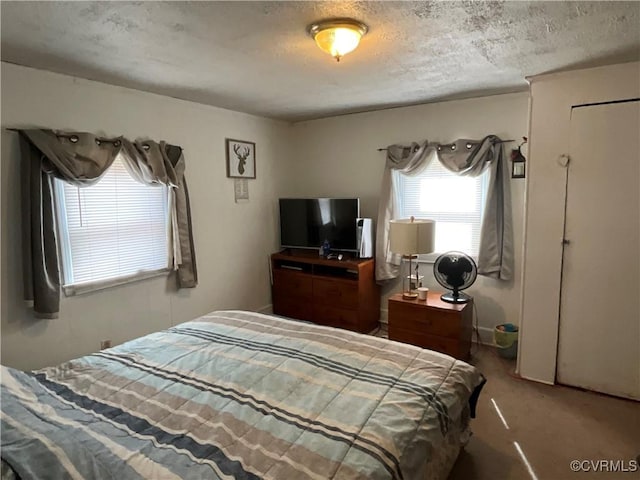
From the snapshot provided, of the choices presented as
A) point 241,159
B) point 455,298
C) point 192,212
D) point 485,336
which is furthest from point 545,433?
point 241,159

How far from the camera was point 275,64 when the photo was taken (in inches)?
95.9

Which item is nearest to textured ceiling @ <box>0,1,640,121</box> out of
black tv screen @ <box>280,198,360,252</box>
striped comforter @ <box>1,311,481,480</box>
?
black tv screen @ <box>280,198,360,252</box>

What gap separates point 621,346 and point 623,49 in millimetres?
1868

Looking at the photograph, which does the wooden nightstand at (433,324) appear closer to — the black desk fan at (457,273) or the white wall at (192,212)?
the black desk fan at (457,273)

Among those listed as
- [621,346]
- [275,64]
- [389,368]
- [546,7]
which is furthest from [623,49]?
[389,368]

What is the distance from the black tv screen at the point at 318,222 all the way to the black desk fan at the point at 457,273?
39.2 inches

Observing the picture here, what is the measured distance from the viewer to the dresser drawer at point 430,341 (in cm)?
306

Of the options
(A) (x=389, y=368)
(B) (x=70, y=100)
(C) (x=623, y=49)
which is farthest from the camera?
(B) (x=70, y=100)

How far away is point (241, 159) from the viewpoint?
3.99 meters

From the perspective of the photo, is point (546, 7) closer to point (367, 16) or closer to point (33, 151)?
point (367, 16)

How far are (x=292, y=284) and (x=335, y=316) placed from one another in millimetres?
604

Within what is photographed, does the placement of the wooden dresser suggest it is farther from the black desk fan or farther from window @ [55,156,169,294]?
window @ [55,156,169,294]

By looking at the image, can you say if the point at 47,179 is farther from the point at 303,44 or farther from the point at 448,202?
the point at 448,202

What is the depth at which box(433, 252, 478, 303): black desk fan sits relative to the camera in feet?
10.5
